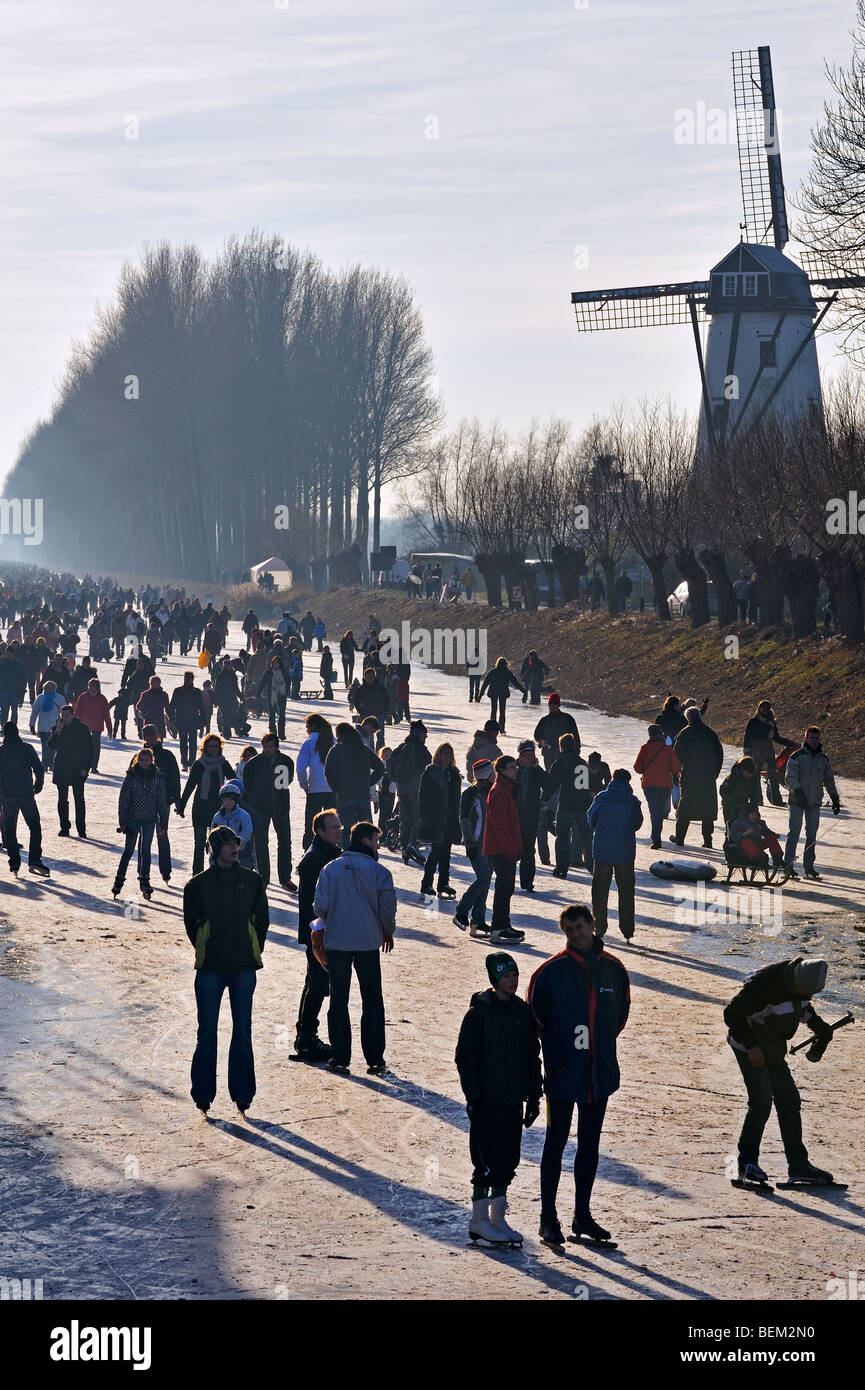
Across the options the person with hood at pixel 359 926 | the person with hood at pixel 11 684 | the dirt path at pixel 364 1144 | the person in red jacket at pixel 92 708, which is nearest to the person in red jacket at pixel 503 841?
the dirt path at pixel 364 1144

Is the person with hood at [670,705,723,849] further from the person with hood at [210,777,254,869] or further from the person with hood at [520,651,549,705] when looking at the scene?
the person with hood at [520,651,549,705]

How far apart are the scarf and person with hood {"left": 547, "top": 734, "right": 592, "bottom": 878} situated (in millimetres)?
2954

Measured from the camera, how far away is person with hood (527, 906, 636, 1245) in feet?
25.7

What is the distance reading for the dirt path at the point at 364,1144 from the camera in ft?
24.2

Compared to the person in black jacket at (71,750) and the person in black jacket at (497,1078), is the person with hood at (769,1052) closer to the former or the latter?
the person in black jacket at (497,1078)

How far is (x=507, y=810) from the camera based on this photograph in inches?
567

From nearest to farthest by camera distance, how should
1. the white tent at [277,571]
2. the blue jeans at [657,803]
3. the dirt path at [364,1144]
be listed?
1. the dirt path at [364,1144]
2. the blue jeans at [657,803]
3. the white tent at [277,571]

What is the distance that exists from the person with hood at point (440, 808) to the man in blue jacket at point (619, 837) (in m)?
2.02

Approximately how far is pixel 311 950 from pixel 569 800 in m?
6.85

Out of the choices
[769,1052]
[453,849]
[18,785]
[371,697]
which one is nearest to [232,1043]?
[769,1052]

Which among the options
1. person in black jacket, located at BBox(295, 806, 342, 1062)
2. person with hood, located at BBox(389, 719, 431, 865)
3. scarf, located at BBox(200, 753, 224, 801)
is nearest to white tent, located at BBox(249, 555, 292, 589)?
person with hood, located at BBox(389, 719, 431, 865)

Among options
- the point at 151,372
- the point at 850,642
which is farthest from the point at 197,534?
the point at 850,642
